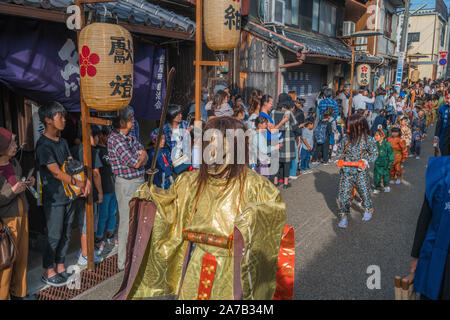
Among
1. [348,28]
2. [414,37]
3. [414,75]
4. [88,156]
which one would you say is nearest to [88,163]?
[88,156]

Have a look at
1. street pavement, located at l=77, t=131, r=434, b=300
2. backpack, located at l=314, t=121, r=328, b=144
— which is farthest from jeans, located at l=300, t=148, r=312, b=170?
street pavement, located at l=77, t=131, r=434, b=300

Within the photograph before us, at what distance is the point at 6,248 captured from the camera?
3.63 m

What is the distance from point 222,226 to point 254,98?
19.9ft

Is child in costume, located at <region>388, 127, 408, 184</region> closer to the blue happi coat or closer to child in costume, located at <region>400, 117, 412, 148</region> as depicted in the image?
child in costume, located at <region>400, 117, 412, 148</region>

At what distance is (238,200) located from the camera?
9.75 feet

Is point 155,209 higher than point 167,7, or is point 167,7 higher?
point 167,7

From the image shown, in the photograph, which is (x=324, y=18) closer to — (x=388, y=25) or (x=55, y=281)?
(x=388, y=25)

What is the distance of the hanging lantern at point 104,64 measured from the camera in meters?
4.03

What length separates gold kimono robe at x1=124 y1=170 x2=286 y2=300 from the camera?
2.71m

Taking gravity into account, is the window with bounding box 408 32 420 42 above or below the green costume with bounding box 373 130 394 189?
above

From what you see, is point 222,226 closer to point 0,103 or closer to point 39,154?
point 39,154

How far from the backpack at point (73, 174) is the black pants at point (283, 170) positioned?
194 inches

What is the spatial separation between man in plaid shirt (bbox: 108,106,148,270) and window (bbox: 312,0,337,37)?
13.5 metres

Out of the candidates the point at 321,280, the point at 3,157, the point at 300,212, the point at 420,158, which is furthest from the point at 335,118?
the point at 3,157
